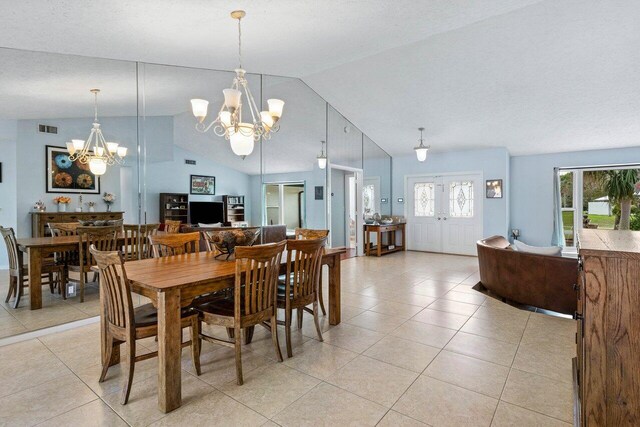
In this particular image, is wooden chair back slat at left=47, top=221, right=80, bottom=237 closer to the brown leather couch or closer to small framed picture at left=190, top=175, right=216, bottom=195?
small framed picture at left=190, top=175, right=216, bottom=195

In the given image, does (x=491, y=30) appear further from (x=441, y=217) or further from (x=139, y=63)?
(x=441, y=217)

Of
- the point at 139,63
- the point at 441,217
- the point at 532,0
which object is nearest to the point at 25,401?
the point at 139,63

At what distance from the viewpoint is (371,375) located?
232cm

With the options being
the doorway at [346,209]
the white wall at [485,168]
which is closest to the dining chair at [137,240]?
the doorway at [346,209]

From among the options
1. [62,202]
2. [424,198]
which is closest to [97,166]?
[62,202]

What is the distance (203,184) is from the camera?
4883 mm

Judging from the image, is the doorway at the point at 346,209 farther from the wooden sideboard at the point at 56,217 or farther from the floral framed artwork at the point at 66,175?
the floral framed artwork at the point at 66,175

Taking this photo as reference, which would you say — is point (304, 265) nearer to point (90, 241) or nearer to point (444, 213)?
point (90, 241)

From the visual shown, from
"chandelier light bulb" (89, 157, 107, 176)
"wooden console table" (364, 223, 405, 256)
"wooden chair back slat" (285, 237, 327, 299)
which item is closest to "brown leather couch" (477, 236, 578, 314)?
"wooden chair back slat" (285, 237, 327, 299)

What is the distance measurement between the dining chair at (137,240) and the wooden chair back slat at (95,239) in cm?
13

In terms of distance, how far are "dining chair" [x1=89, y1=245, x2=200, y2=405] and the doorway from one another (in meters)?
5.51

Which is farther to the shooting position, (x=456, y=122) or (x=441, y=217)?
(x=441, y=217)

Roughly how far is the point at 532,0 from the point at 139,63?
4.29 m

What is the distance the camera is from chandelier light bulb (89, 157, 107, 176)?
399cm
